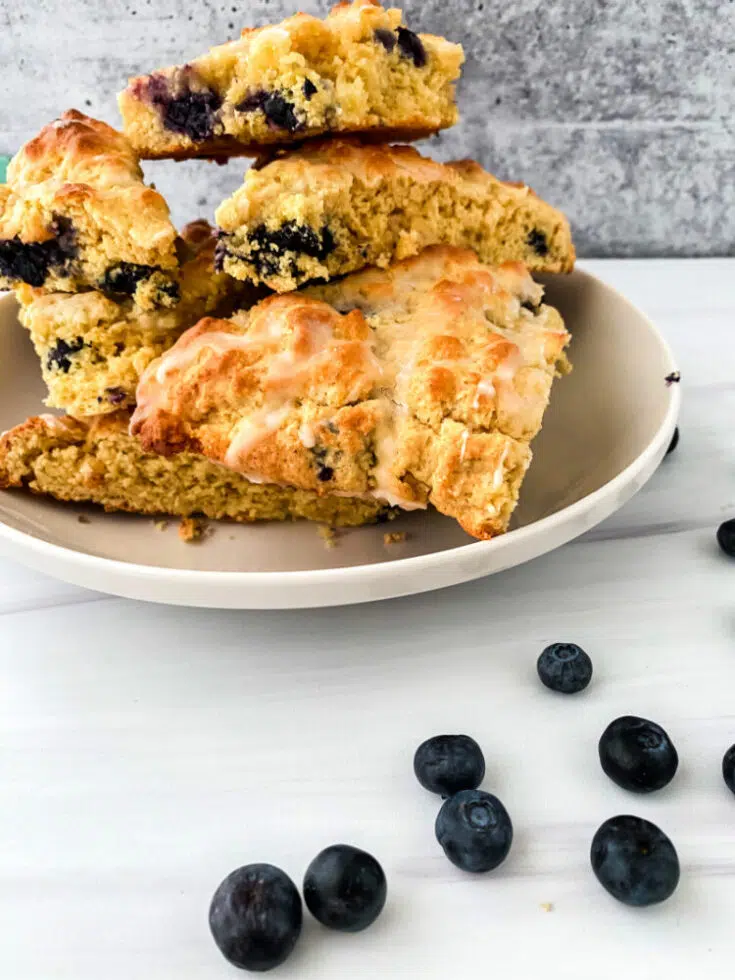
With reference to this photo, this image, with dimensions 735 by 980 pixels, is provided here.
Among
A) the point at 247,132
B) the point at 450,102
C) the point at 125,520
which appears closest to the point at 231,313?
the point at 247,132

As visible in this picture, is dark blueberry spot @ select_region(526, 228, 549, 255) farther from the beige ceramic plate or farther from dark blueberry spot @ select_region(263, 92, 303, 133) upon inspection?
dark blueberry spot @ select_region(263, 92, 303, 133)

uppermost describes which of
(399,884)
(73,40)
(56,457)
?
(73,40)

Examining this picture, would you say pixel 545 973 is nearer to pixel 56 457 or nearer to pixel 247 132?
pixel 56 457

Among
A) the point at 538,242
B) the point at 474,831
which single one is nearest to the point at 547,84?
the point at 538,242

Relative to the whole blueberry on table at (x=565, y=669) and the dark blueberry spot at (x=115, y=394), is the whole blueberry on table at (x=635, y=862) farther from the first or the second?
the dark blueberry spot at (x=115, y=394)

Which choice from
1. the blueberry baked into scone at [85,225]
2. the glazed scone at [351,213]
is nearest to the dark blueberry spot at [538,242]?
the glazed scone at [351,213]

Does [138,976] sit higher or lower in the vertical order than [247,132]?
lower
